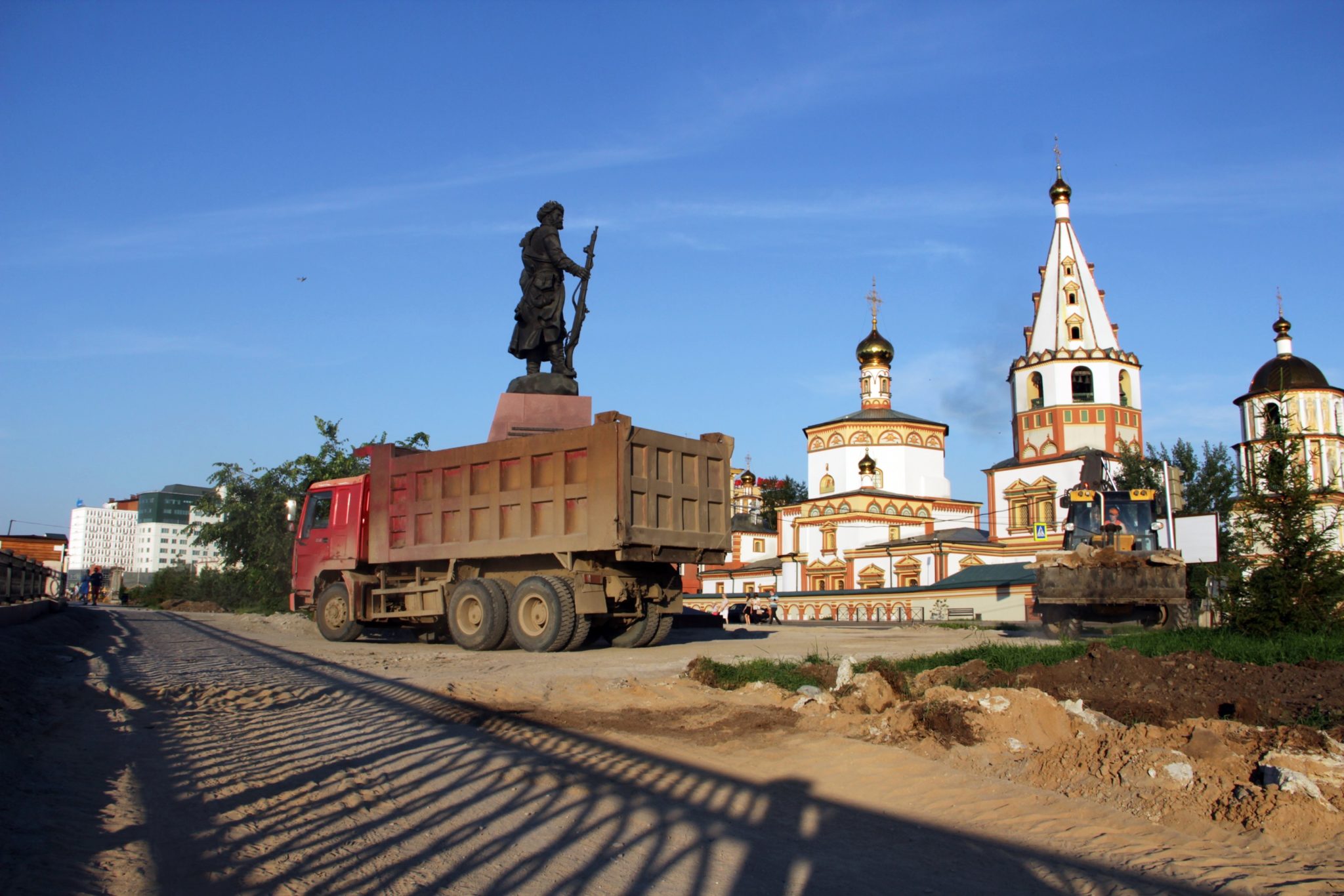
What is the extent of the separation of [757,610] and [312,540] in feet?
84.6

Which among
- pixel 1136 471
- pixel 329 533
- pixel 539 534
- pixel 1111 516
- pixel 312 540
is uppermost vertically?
pixel 1136 471

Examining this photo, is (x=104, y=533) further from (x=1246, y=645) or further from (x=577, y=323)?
(x=1246, y=645)

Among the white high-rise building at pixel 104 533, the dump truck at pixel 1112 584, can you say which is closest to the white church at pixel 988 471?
the dump truck at pixel 1112 584

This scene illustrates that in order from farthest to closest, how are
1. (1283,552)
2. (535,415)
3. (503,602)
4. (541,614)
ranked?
(535,415), (503,602), (541,614), (1283,552)

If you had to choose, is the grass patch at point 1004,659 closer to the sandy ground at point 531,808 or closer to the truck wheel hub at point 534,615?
the sandy ground at point 531,808

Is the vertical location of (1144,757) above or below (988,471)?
below

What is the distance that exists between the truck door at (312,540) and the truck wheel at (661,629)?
5.91 meters

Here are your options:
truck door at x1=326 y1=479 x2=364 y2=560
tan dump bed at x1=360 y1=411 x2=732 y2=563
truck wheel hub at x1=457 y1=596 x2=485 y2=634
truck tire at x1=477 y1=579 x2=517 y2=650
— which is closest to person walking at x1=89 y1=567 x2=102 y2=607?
truck door at x1=326 y1=479 x2=364 y2=560

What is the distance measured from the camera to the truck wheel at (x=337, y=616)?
16.9 meters

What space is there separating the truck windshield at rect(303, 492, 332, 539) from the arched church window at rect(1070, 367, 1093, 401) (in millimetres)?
39770

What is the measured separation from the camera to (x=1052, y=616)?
56.0ft

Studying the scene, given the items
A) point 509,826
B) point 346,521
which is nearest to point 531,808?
point 509,826

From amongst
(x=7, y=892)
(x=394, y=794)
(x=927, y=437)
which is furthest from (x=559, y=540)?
(x=927, y=437)

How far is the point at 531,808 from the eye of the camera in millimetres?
5074
